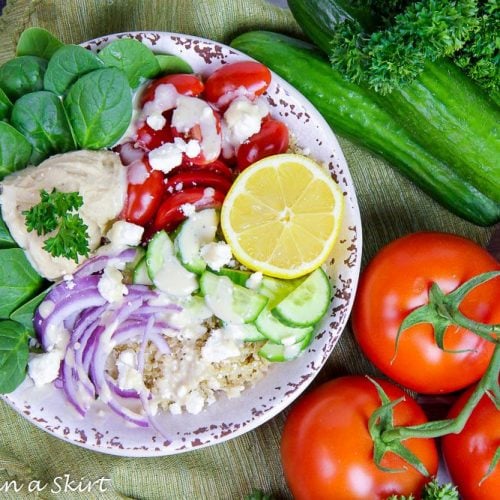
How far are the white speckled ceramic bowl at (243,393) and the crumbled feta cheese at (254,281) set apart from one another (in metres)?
0.26

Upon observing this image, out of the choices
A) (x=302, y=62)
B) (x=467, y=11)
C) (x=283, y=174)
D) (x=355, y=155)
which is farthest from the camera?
(x=355, y=155)

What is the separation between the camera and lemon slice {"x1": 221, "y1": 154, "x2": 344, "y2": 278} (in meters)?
2.06

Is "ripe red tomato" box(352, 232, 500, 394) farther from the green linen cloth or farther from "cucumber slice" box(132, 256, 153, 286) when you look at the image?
"cucumber slice" box(132, 256, 153, 286)

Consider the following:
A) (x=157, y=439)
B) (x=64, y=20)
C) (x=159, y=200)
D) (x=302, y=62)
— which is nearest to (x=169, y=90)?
(x=159, y=200)

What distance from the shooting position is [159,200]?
6.99ft

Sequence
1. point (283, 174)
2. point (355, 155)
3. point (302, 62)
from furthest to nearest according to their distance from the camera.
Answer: point (355, 155), point (302, 62), point (283, 174)

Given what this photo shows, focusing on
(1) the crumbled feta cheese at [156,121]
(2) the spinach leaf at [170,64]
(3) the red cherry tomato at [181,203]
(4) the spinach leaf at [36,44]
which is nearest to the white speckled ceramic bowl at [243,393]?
(2) the spinach leaf at [170,64]

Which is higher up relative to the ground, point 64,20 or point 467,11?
point 467,11

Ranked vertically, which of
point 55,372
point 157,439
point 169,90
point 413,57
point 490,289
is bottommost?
point 157,439

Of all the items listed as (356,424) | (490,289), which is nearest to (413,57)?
(490,289)

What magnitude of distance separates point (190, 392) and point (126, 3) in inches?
51.5

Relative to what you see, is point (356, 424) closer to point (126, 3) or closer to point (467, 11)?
point (467, 11)

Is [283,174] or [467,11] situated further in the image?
[283,174]

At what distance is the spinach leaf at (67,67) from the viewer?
2.04 m
